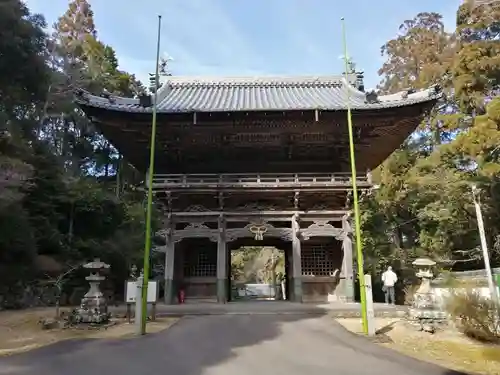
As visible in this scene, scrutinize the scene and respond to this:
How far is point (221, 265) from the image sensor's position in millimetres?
15195

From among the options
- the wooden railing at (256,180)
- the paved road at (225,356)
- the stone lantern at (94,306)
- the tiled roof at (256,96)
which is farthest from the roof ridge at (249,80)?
the paved road at (225,356)

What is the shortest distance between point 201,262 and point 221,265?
6.69 feet

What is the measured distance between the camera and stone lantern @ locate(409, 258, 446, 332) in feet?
33.7

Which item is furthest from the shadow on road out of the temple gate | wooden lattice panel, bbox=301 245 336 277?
wooden lattice panel, bbox=301 245 336 277

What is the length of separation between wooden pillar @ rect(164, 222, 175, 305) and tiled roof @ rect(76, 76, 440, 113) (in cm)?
490

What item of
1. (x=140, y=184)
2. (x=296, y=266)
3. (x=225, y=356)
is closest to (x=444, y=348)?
(x=225, y=356)

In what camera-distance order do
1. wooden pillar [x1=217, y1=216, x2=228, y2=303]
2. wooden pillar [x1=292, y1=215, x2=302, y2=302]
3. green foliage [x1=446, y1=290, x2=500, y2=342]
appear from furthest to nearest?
wooden pillar [x1=292, y1=215, x2=302, y2=302]
wooden pillar [x1=217, y1=216, x2=228, y2=303]
green foliage [x1=446, y1=290, x2=500, y2=342]

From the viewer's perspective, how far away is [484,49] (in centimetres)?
1753

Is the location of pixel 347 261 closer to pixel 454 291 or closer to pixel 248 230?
pixel 248 230

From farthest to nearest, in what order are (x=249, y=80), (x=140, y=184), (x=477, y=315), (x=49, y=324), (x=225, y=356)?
(x=140, y=184) → (x=249, y=80) → (x=49, y=324) → (x=477, y=315) → (x=225, y=356)

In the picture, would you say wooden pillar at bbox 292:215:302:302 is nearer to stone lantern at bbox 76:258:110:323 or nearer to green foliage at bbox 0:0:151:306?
stone lantern at bbox 76:258:110:323

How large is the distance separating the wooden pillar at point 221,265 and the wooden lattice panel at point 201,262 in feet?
4.68

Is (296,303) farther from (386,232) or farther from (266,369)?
(386,232)

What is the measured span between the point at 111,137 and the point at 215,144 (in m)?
4.20
